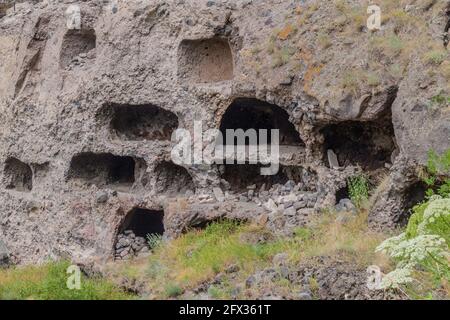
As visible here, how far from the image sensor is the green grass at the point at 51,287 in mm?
9094

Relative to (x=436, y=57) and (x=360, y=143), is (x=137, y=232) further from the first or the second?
(x=436, y=57)

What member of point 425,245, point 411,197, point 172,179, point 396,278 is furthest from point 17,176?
point 425,245

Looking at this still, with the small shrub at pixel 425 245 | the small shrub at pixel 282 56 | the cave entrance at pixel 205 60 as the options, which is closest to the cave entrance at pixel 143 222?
the cave entrance at pixel 205 60

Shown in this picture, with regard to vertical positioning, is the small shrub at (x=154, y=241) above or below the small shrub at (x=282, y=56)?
below

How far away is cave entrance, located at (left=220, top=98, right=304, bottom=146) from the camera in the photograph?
39.4 feet

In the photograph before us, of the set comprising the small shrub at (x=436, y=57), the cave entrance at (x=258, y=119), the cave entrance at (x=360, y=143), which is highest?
the small shrub at (x=436, y=57)

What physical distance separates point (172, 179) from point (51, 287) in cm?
383

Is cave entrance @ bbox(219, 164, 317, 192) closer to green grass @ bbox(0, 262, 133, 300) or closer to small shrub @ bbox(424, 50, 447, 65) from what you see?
green grass @ bbox(0, 262, 133, 300)

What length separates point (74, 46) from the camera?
14.0 meters

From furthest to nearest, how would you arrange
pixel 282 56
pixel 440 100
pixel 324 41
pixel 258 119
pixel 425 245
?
1. pixel 258 119
2. pixel 282 56
3. pixel 324 41
4. pixel 440 100
5. pixel 425 245

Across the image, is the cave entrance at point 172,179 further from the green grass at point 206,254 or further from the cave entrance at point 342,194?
the cave entrance at point 342,194

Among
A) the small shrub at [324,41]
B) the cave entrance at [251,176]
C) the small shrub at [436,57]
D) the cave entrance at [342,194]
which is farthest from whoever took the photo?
the cave entrance at [251,176]

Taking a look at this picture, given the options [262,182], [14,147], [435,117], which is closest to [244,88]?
[262,182]

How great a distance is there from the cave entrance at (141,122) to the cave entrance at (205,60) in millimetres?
1198
